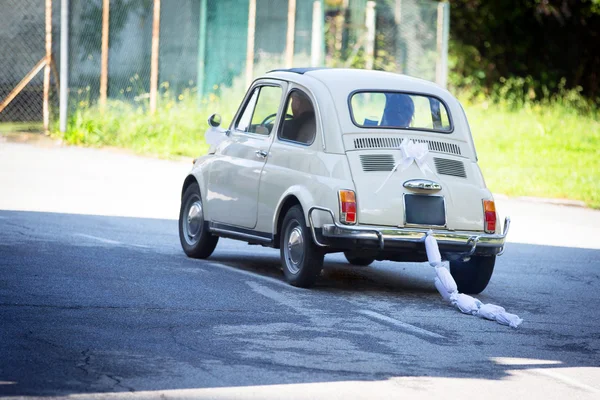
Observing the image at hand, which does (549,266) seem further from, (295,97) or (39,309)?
(39,309)

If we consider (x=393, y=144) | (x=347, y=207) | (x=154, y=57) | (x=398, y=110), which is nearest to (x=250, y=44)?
(x=154, y=57)

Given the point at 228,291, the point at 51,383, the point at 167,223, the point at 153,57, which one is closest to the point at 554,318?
the point at 228,291

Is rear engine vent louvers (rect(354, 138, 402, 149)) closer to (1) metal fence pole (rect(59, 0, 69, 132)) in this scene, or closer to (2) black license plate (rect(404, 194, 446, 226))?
(2) black license plate (rect(404, 194, 446, 226))

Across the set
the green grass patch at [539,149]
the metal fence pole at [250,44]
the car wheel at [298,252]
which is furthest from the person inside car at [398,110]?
the metal fence pole at [250,44]

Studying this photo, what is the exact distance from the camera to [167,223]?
14984 mm

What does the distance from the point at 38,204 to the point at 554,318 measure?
26.4 ft

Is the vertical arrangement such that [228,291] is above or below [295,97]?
below

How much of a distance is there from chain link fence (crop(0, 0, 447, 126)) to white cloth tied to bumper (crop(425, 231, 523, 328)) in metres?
15.4

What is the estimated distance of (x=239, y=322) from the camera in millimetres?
8656

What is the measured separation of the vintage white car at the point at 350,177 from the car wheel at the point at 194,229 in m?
0.07

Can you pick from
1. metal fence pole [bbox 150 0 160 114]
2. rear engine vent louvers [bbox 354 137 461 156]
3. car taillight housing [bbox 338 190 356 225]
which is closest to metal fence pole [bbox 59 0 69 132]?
metal fence pole [bbox 150 0 160 114]

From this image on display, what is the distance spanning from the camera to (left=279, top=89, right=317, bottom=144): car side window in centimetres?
1087

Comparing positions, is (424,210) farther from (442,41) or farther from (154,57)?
(442,41)

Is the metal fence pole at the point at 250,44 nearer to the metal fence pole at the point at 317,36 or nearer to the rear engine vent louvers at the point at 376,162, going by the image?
the metal fence pole at the point at 317,36
